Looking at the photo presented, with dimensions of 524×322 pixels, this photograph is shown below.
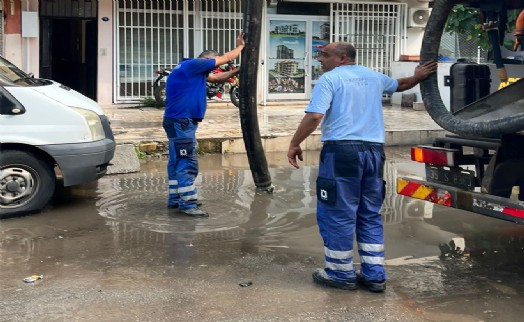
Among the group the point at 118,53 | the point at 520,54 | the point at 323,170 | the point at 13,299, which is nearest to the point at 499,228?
the point at 520,54

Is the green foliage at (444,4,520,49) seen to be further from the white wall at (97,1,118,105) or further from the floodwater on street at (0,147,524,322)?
the white wall at (97,1,118,105)

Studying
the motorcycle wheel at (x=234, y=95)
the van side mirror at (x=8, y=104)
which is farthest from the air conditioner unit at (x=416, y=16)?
the van side mirror at (x=8, y=104)

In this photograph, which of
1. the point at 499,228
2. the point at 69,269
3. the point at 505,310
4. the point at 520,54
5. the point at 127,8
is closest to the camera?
the point at 505,310

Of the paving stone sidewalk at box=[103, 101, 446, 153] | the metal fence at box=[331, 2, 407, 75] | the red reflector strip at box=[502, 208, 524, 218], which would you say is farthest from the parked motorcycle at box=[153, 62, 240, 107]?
the red reflector strip at box=[502, 208, 524, 218]

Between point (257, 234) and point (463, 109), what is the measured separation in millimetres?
2144

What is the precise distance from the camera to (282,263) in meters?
5.42

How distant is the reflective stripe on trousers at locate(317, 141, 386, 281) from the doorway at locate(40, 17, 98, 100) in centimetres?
1198

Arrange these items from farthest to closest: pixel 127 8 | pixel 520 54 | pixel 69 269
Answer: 1. pixel 127 8
2. pixel 520 54
3. pixel 69 269

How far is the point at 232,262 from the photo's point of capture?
5.43 m

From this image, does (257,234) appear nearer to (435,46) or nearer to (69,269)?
(69,269)

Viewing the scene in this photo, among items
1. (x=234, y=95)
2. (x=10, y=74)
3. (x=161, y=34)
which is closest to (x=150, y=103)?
(x=161, y=34)

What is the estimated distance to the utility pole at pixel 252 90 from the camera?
7.29 m

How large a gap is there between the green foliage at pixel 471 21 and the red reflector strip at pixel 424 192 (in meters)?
1.39

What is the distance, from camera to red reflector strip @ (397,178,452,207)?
5340mm
